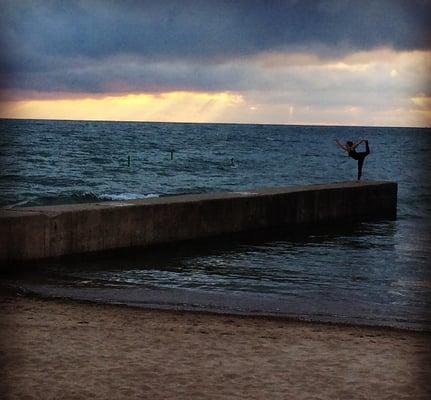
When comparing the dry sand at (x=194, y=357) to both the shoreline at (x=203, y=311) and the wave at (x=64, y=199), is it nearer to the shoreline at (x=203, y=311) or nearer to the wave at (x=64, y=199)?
the shoreline at (x=203, y=311)

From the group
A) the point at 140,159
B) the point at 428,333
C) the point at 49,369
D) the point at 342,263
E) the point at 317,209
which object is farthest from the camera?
the point at 140,159

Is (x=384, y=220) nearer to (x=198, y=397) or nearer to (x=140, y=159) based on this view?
(x=198, y=397)

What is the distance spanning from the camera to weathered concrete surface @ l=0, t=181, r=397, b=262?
10.4 m

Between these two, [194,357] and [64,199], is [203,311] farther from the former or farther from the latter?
[64,199]

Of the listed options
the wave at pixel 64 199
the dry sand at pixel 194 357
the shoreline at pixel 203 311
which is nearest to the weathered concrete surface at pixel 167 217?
the shoreline at pixel 203 311

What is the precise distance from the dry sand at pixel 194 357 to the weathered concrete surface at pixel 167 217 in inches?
97.3

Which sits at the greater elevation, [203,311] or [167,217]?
[167,217]

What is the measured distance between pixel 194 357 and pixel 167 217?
6.69 metres

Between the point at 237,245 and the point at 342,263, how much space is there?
6.86 ft

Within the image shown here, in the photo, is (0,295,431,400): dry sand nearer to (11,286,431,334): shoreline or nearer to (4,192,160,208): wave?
(11,286,431,334): shoreline

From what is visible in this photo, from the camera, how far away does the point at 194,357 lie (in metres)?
6.19

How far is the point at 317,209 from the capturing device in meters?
16.7

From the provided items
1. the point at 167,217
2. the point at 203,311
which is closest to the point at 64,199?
the point at 167,217

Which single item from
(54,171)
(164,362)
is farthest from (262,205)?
(54,171)
